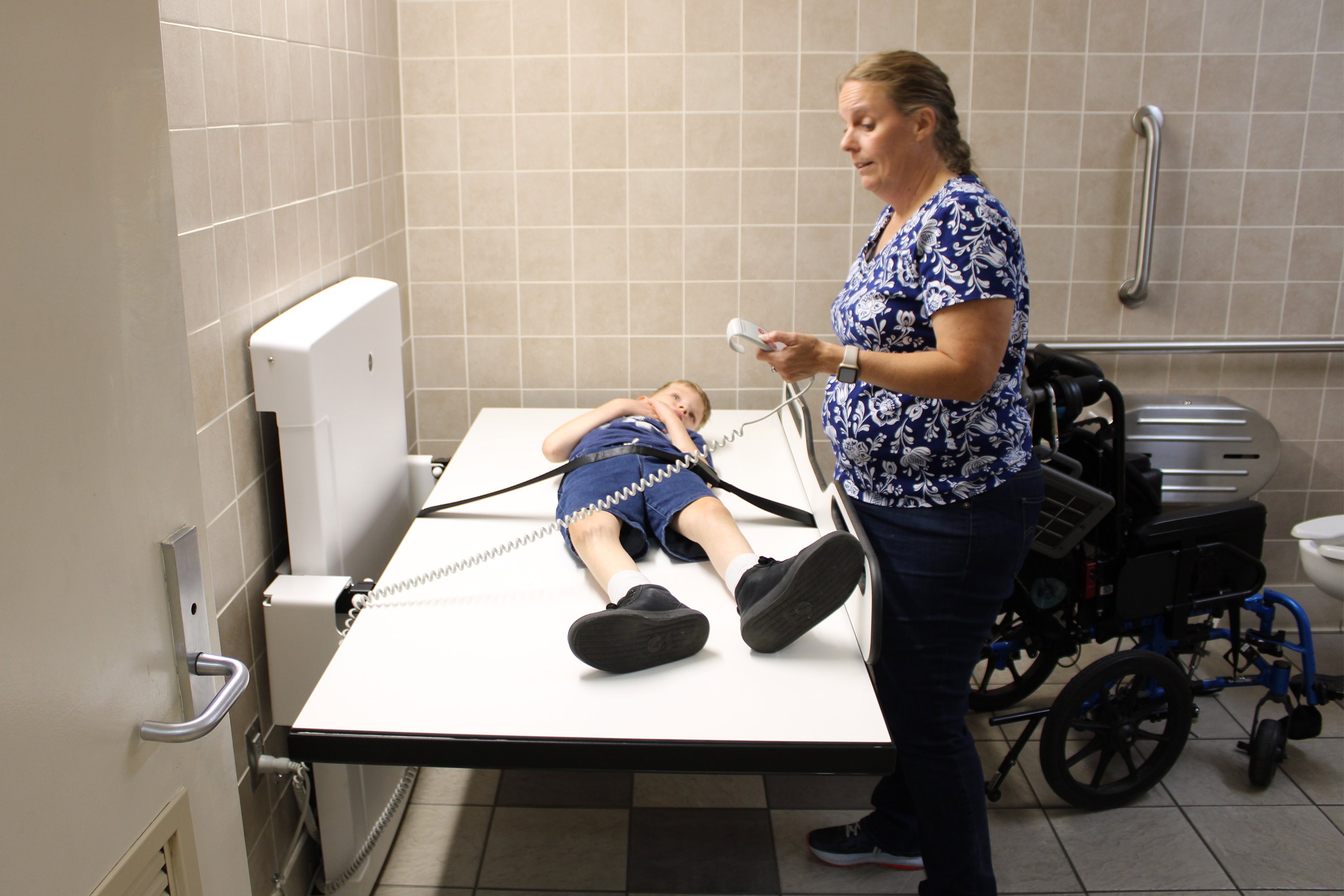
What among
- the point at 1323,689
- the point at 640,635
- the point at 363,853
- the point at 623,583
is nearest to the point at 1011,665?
the point at 1323,689

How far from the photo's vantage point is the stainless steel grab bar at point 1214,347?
2971mm

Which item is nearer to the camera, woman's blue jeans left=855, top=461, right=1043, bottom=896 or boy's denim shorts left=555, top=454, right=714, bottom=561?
woman's blue jeans left=855, top=461, right=1043, bottom=896

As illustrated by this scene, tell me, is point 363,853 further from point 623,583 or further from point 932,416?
point 932,416

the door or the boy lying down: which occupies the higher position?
the door

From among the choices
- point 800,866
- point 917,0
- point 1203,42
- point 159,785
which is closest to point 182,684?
point 159,785

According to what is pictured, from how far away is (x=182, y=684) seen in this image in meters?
0.90

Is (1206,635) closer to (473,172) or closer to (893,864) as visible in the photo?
(893,864)

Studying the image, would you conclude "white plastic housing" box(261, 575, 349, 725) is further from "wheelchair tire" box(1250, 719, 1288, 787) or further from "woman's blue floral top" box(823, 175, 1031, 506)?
"wheelchair tire" box(1250, 719, 1288, 787)

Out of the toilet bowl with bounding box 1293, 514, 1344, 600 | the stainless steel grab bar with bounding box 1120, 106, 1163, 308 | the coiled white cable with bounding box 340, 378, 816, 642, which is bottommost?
the toilet bowl with bounding box 1293, 514, 1344, 600

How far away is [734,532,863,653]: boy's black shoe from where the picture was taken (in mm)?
1570

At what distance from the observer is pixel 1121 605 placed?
90.0 inches

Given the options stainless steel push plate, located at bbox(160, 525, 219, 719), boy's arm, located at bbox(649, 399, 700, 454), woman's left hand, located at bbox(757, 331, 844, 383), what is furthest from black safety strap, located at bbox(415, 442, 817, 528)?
stainless steel push plate, located at bbox(160, 525, 219, 719)

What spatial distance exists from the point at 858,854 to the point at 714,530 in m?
0.75

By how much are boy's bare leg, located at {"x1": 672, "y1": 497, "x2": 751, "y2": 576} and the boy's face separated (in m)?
0.63
